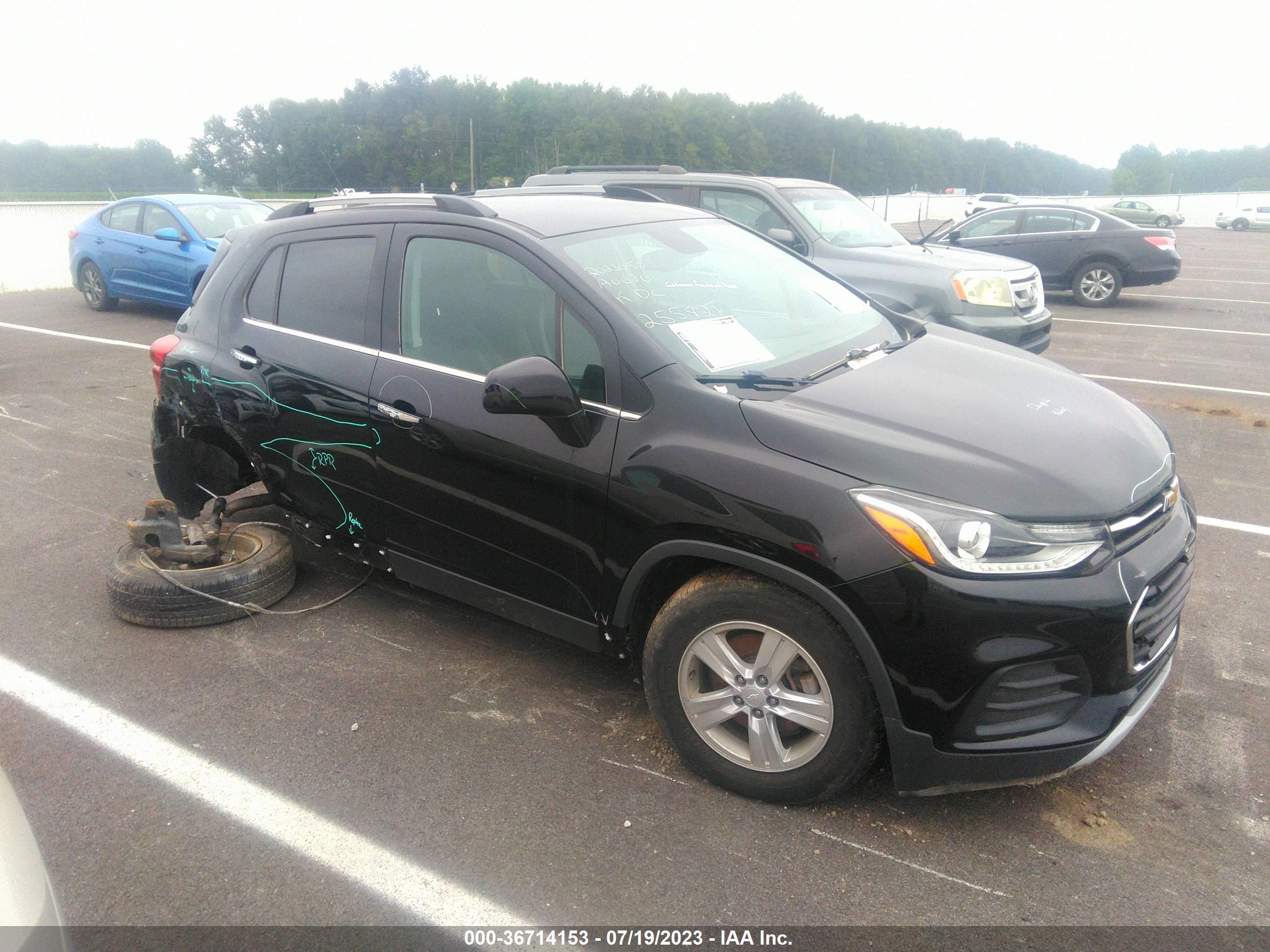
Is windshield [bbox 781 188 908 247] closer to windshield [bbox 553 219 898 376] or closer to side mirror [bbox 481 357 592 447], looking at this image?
windshield [bbox 553 219 898 376]

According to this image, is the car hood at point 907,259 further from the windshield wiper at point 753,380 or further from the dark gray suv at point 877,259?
the windshield wiper at point 753,380

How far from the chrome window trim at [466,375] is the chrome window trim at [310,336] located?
0.09 meters

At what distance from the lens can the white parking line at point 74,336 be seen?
10508 mm

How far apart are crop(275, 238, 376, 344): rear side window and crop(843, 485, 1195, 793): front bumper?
2331mm

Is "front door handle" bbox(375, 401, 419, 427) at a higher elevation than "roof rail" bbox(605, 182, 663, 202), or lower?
lower

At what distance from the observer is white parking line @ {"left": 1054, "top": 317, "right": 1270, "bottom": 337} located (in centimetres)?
1221

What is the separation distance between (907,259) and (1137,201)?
42.4 m

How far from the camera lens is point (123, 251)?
12.3 metres

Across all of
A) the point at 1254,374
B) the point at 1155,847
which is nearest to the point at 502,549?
the point at 1155,847

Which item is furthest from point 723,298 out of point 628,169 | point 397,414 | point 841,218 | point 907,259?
point 628,169

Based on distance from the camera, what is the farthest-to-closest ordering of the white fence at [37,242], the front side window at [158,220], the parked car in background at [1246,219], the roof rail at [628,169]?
1. the parked car in background at [1246,219]
2. the white fence at [37,242]
3. the front side window at [158,220]
4. the roof rail at [628,169]

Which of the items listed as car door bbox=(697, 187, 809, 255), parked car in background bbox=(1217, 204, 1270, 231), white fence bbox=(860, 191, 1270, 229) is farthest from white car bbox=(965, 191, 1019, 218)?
car door bbox=(697, 187, 809, 255)

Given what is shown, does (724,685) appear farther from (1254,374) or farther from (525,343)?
(1254,374)

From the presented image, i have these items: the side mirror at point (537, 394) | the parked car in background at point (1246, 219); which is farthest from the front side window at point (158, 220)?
the parked car in background at point (1246, 219)
